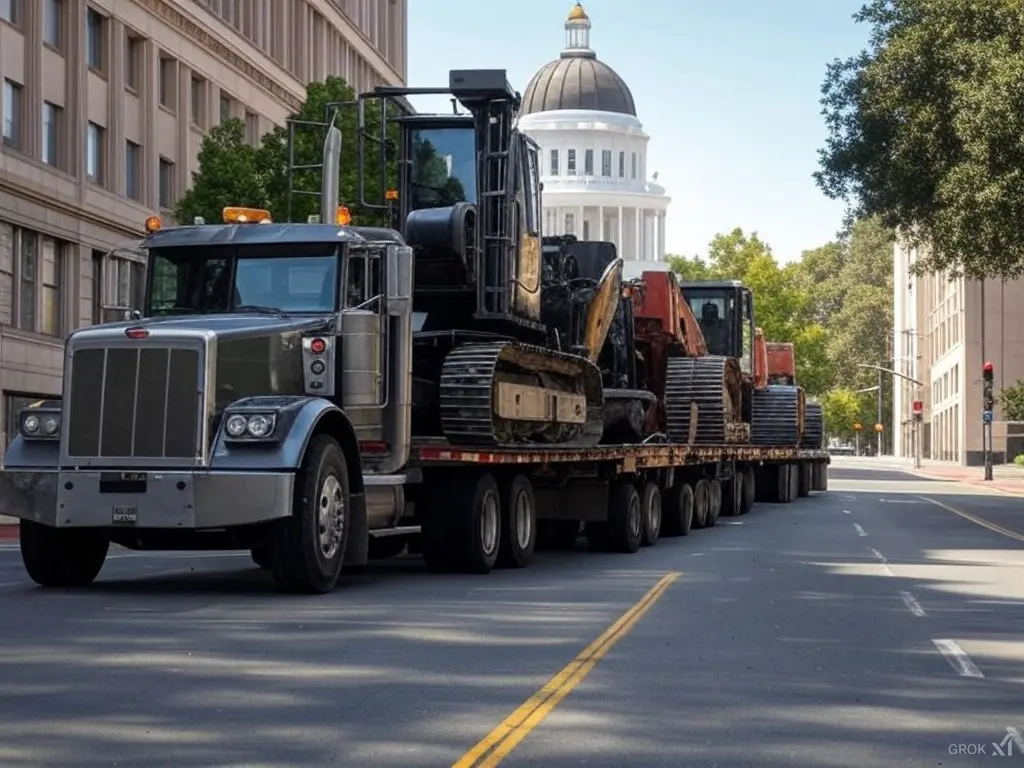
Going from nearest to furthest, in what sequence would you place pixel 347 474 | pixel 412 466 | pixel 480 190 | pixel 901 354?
pixel 347 474 < pixel 412 466 < pixel 480 190 < pixel 901 354

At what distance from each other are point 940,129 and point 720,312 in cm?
574

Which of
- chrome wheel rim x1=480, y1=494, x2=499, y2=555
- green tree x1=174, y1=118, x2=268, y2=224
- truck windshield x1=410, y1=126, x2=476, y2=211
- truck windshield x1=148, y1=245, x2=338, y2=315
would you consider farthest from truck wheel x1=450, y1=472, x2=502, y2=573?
green tree x1=174, y1=118, x2=268, y2=224

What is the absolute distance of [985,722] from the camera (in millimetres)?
9336

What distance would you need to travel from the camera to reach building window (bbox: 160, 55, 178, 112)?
50.0m

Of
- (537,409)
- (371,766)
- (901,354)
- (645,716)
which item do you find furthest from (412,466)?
(901,354)

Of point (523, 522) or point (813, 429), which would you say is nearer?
point (523, 522)

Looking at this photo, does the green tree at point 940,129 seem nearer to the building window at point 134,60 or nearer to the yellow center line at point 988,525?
the yellow center line at point 988,525

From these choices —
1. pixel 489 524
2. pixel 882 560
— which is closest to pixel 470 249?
pixel 489 524

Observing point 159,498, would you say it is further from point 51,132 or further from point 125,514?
point 51,132

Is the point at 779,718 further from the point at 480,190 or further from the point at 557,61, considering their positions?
the point at 557,61

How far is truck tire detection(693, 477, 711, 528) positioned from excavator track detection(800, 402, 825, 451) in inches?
616

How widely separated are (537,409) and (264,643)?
834 cm

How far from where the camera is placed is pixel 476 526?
17953 mm

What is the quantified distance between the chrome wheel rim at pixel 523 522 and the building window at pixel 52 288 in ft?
81.8
